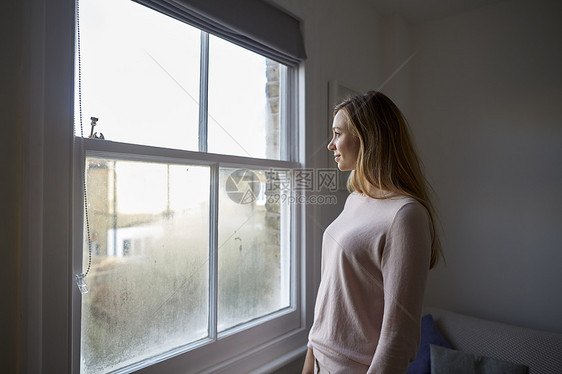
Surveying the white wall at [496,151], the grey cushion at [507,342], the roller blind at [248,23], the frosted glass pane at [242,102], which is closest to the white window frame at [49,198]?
the roller blind at [248,23]

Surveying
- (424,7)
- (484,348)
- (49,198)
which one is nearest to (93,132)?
(49,198)

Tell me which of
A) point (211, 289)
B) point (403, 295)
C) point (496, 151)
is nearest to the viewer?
point (403, 295)

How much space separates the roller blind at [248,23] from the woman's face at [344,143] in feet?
1.80

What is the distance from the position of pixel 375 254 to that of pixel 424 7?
6.16 feet

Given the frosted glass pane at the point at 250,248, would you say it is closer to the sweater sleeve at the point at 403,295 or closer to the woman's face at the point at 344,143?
the woman's face at the point at 344,143

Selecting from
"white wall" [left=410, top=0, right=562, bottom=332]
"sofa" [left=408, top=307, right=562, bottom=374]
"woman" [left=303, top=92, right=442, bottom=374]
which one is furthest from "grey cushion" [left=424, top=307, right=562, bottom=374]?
"woman" [left=303, top=92, right=442, bottom=374]

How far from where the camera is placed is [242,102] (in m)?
1.41

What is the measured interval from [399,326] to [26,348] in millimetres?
840

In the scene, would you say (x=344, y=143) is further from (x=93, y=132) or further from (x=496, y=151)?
(x=496, y=151)

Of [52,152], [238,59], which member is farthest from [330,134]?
[52,152]

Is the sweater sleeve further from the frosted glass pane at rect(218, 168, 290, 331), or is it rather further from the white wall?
the white wall

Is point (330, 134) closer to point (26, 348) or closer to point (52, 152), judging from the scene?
point (52, 152)

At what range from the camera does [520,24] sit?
1.97 meters

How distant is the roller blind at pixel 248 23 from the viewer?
1136 millimetres
